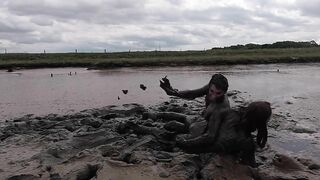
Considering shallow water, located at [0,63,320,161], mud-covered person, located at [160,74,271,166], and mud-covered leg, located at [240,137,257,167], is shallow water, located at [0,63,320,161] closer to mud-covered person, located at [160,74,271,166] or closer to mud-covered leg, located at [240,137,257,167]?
mud-covered leg, located at [240,137,257,167]

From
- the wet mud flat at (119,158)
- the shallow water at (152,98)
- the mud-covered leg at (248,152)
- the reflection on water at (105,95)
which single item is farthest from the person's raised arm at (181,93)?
the reflection on water at (105,95)

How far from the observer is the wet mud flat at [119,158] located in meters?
8.91

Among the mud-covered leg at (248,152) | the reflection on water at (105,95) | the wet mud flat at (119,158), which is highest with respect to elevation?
the mud-covered leg at (248,152)

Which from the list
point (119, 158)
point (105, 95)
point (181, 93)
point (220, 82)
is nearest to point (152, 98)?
point (105, 95)

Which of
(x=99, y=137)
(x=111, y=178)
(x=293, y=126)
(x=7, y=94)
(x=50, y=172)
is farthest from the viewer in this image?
(x=7, y=94)

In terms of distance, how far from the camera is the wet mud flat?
29.2ft

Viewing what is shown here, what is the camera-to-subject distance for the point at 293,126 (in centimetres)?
1462

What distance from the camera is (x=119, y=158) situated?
9750 millimetres

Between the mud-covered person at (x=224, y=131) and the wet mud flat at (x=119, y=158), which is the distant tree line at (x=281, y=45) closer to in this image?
the wet mud flat at (x=119, y=158)

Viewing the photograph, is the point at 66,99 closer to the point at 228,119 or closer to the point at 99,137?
the point at 99,137

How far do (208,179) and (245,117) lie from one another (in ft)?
4.60

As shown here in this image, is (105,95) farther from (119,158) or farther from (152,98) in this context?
(119,158)

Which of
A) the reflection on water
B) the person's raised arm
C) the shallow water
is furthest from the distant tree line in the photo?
the person's raised arm

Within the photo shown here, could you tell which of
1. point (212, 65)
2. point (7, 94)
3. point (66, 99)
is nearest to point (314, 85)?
point (66, 99)
